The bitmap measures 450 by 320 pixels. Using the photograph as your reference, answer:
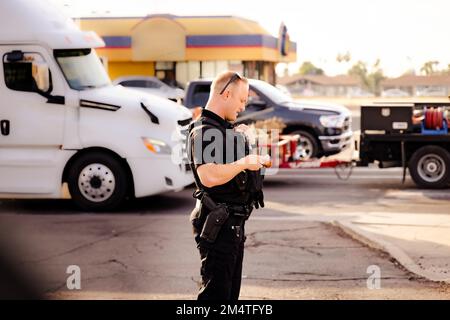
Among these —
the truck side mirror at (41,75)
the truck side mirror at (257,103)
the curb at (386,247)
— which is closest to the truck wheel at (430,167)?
the truck side mirror at (257,103)

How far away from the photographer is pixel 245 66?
→ 40.5 m

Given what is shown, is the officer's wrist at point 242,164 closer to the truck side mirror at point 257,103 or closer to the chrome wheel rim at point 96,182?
the chrome wheel rim at point 96,182

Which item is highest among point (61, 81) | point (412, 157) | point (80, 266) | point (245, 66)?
point (245, 66)

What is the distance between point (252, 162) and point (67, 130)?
7.44 metres

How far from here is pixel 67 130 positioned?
1164 centimetres

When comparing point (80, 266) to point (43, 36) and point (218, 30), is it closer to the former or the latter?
point (43, 36)

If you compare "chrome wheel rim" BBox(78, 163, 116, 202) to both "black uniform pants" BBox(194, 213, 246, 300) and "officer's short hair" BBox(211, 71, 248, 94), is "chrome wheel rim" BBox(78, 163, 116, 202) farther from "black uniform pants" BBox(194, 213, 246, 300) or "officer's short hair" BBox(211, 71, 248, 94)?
"officer's short hair" BBox(211, 71, 248, 94)

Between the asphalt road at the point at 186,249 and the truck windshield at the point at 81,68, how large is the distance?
1.82m

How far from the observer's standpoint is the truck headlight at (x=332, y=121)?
16.1 metres

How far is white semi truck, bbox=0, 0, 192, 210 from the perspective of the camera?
11477 mm

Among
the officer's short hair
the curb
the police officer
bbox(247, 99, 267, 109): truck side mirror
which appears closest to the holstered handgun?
the police officer

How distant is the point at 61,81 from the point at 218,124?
286 inches
